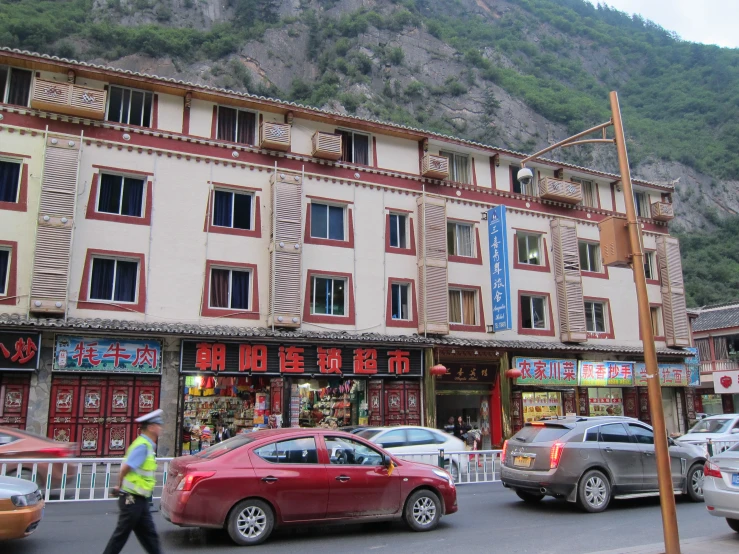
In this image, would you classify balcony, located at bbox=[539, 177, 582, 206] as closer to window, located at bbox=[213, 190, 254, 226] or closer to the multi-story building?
the multi-story building

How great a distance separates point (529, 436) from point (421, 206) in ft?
46.1

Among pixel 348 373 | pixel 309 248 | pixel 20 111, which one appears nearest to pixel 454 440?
pixel 348 373

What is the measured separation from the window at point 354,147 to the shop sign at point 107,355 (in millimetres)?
10549

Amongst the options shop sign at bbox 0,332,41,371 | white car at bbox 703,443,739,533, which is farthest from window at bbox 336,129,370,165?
white car at bbox 703,443,739,533

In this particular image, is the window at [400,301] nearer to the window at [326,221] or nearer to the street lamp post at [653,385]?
the window at [326,221]

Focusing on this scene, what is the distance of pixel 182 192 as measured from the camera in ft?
70.2

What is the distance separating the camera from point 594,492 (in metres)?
11.6

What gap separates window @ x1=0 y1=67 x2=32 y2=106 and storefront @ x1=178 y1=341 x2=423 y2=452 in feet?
31.7

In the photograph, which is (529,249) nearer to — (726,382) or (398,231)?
(398,231)

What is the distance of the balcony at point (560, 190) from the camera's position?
2825 centimetres

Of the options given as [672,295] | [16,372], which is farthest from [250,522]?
[672,295]

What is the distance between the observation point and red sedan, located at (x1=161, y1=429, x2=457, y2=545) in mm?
8344

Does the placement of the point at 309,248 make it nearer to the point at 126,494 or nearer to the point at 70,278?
the point at 70,278

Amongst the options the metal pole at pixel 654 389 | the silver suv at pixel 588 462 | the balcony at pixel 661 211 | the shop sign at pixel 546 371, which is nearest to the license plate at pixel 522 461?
the silver suv at pixel 588 462
